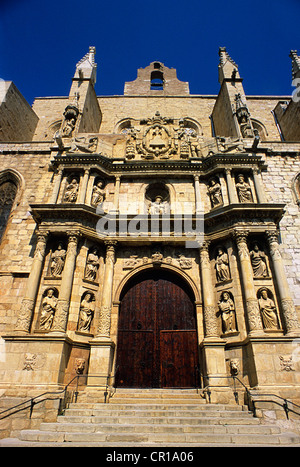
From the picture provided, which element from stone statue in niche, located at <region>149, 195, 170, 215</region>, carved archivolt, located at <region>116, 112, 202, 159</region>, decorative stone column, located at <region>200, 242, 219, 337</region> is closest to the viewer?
decorative stone column, located at <region>200, 242, 219, 337</region>

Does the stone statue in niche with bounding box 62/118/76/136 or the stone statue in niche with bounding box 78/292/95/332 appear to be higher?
the stone statue in niche with bounding box 62/118/76/136

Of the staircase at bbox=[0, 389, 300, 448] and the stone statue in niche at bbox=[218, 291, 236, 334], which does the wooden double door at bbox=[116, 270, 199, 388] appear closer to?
the stone statue in niche at bbox=[218, 291, 236, 334]

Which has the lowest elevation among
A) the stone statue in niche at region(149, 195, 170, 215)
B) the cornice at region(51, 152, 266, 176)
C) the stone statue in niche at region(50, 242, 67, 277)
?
the stone statue in niche at region(50, 242, 67, 277)

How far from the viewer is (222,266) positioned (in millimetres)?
9805

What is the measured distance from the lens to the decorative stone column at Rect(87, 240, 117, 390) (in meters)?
8.05

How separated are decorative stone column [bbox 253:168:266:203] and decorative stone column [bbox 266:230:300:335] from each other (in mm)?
1554

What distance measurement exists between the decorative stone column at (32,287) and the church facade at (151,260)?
40 mm

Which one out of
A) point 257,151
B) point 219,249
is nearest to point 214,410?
point 219,249

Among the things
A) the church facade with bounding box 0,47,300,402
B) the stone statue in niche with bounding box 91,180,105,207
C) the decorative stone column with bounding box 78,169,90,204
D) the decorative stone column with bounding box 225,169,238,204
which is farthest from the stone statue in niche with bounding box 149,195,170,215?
the decorative stone column with bounding box 78,169,90,204

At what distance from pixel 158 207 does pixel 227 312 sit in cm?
460

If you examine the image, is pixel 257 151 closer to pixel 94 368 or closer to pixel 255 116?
pixel 255 116

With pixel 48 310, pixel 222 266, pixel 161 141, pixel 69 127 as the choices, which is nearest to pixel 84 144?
pixel 69 127

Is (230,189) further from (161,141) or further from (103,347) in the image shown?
(103,347)
